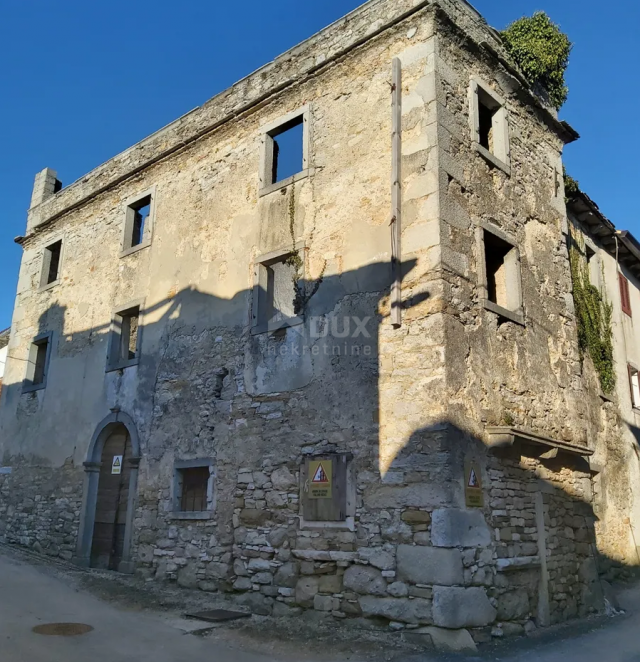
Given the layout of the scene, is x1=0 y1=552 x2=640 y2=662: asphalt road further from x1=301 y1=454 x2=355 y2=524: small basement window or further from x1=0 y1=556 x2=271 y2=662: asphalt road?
x1=301 y1=454 x2=355 y2=524: small basement window

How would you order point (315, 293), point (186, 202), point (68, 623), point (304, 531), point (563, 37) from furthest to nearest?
point (186, 202) < point (563, 37) < point (315, 293) < point (304, 531) < point (68, 623)

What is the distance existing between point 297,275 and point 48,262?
798 centimetres

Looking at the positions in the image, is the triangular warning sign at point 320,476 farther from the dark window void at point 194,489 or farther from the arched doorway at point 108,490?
the arched doorway at point 108,490

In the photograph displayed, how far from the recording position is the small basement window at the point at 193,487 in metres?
9.52

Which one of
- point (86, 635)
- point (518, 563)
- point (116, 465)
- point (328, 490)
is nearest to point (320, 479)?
point (328, 490)

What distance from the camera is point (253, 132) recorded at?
35.1 ft

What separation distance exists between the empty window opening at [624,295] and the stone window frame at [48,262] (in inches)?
470

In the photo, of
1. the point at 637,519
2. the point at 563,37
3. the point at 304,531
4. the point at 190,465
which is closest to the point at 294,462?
the point at 304,531

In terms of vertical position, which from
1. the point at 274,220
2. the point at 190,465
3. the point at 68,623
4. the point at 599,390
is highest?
the point at 274,220

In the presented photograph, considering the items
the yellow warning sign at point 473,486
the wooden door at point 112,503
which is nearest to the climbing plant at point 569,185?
the yellow warning sign at point 473,486

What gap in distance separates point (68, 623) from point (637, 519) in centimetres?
989

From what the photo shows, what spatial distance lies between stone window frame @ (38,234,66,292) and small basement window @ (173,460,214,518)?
6090 mm

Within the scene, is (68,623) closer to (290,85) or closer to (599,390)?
(290,85)

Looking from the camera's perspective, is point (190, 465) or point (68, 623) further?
point (190, 465)
